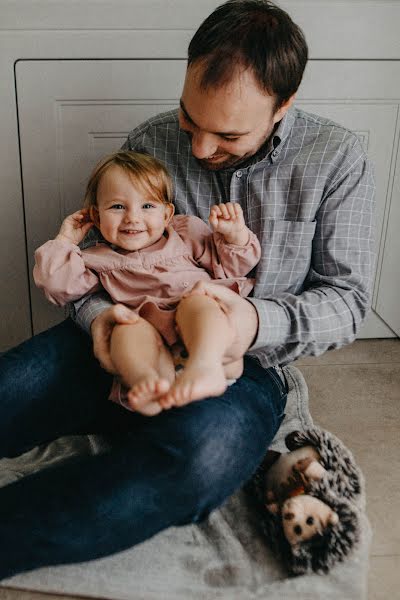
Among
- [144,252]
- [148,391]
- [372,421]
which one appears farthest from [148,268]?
[372,421]

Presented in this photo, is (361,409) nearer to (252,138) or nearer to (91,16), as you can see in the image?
(252,138)

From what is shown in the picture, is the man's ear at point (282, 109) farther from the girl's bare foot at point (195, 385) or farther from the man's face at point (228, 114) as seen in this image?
the girl's bare foot at point (195, 385)

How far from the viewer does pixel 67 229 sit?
1.22 metres

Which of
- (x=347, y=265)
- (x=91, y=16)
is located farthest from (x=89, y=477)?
(x=91, y=16)

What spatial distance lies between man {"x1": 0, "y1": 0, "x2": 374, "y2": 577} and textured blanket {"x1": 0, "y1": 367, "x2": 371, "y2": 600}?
0.05m

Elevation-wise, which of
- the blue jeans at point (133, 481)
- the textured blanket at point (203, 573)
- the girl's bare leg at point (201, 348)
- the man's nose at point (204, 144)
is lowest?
the textured blanket at point (203, 573)

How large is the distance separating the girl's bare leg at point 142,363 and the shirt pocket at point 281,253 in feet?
0.91

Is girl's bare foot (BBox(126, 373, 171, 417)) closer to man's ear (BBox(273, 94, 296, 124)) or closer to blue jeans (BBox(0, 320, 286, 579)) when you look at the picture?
blue jeans (BBox(0, 320, 286, 579))

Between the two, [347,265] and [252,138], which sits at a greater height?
[252,138]

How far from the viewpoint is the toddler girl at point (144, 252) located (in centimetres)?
111

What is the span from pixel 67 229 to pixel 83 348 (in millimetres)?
240

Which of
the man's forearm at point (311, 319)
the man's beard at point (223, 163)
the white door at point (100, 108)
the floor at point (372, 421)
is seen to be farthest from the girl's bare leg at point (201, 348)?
the white door at point (100, 108)

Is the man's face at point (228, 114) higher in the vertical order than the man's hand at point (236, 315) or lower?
higher

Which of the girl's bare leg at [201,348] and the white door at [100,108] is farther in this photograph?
the white door at [100,108]
